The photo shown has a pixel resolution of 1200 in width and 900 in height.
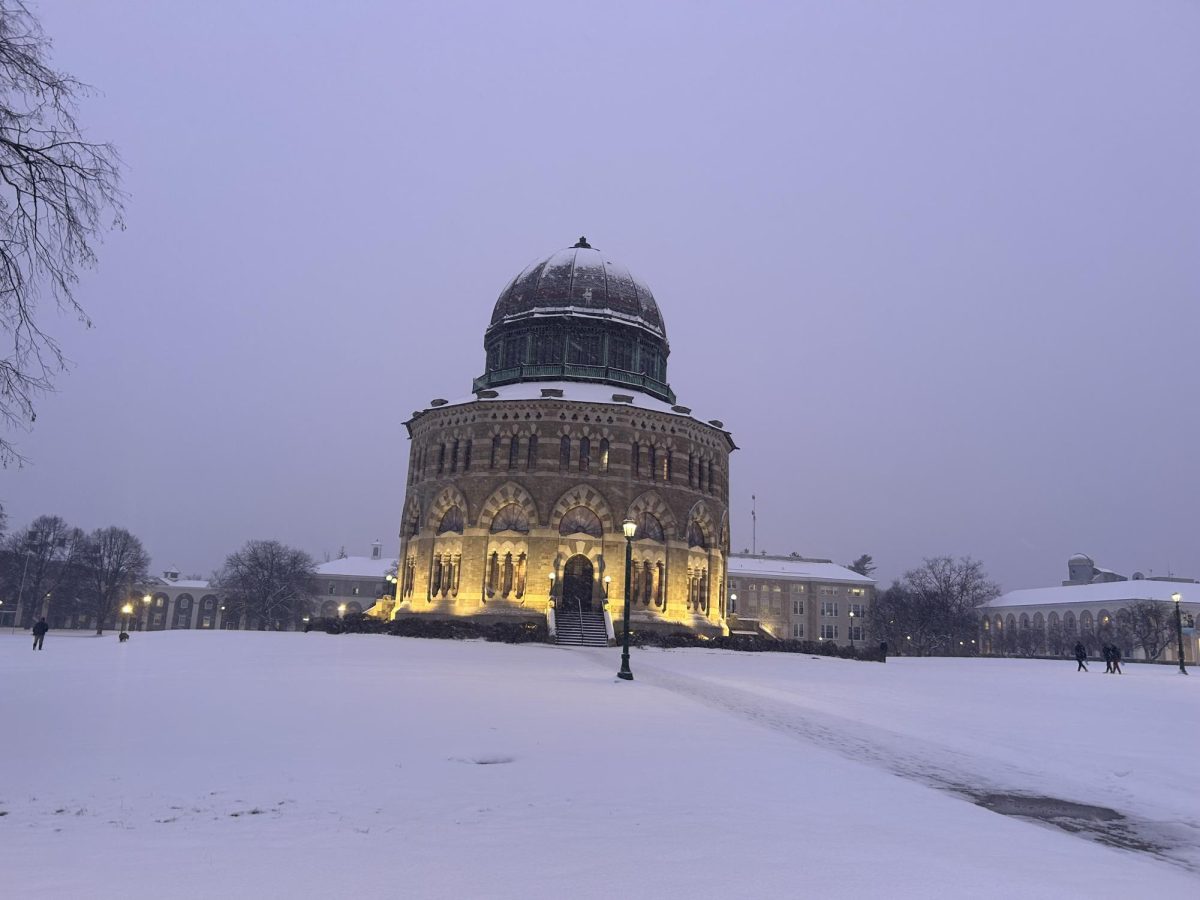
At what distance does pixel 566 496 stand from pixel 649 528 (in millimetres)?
5396

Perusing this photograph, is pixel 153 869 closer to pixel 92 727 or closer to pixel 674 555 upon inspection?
pixel 92 727

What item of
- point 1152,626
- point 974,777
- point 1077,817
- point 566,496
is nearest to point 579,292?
point 566,496

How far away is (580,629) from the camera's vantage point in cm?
3866

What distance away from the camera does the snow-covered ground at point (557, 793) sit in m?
5.16

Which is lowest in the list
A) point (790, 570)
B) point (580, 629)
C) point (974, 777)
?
point (974, 777)

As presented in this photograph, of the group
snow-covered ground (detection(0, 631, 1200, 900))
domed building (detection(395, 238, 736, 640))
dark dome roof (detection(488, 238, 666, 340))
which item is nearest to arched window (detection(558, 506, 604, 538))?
domed building (detection(395, 238, 736, 640))

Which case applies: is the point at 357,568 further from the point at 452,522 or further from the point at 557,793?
the point at 557,793

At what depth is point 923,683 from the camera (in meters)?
25.0

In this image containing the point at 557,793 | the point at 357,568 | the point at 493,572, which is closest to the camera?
the point at 557,793

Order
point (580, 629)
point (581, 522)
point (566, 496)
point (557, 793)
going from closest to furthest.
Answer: point (557, 793) → point (580, 629) → point (566, 496) → point (581, 522)

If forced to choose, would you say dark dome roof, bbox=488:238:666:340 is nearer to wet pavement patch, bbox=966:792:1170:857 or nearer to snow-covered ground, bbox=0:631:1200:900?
snow-covered ground, bbox=0:631:1200:900

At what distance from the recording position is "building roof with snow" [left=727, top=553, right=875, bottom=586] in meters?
104

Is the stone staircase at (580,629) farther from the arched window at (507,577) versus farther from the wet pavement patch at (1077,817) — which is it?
the wet pavement patch at (1077,817)

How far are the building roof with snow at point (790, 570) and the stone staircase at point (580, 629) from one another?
64.4 meters
